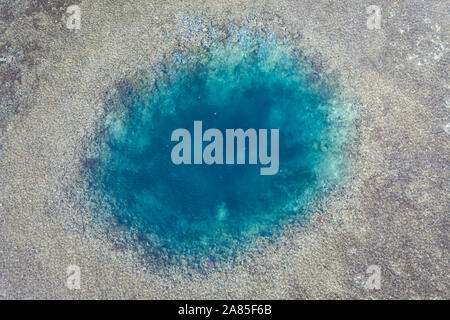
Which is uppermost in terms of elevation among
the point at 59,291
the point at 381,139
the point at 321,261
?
the point at 381,139

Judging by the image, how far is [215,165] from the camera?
36.9ft

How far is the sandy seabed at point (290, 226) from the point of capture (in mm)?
10273

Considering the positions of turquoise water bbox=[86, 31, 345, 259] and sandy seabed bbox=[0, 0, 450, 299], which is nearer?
sandy seabed bbox=[0, 0, 450, 299]

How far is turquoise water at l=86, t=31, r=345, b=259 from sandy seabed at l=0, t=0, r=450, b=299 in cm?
59

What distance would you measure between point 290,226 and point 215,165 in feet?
10.1

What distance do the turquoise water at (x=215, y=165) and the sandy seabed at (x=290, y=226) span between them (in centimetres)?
59

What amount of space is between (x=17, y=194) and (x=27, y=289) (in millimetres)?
2925

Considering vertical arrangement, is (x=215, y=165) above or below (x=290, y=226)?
above

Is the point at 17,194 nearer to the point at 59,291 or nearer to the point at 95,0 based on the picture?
the point at 59,291

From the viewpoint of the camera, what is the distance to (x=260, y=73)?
11.6m

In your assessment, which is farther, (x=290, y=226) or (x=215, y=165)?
(x=215, y=165)

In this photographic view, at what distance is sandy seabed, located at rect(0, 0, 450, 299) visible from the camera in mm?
10273
